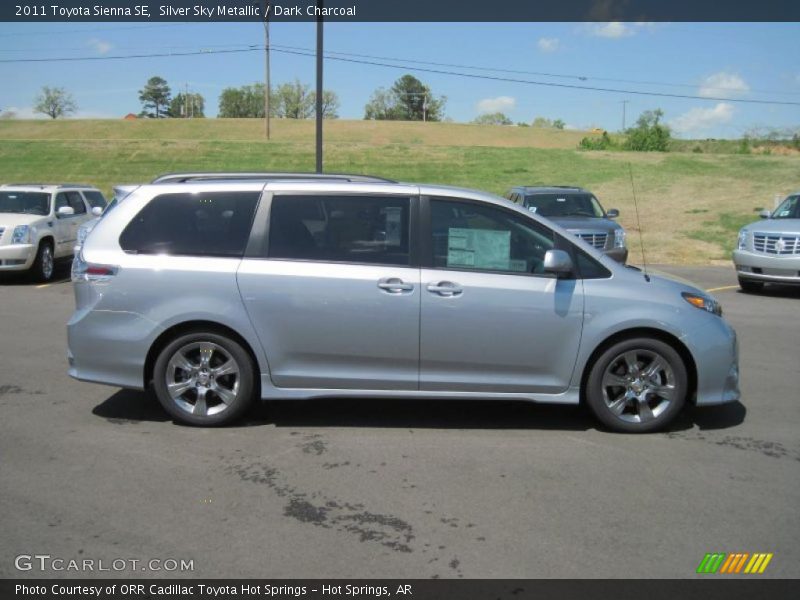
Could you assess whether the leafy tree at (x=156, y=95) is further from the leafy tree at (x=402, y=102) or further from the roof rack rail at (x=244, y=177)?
the roof rack rail at (x=244, y=177)

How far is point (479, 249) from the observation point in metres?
5.82

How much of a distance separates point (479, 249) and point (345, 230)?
3.29 ft

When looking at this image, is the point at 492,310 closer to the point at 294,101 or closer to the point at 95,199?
the point at 95,199

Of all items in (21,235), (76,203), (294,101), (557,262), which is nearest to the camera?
(557,262)

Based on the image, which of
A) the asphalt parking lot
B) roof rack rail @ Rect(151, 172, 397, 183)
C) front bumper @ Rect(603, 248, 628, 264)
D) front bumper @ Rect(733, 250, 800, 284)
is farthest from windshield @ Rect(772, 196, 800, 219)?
roof rack rail @ Rect(151, 172, 397, 183)

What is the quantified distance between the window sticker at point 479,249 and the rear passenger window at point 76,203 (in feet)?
40.2

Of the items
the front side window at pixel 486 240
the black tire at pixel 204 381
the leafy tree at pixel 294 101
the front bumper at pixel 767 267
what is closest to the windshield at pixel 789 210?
the front bumper at pixel 767 267

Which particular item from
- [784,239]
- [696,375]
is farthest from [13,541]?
[784,239]

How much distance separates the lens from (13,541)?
158 inches

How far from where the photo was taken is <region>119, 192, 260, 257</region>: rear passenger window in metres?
5.90

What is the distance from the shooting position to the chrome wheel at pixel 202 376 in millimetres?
5840

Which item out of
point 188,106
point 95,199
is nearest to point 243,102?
point 188,106
